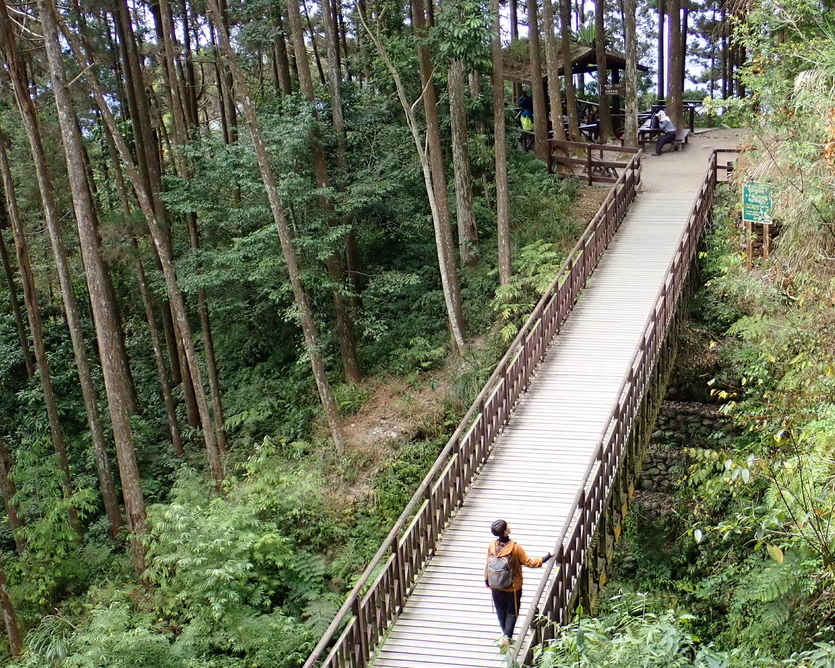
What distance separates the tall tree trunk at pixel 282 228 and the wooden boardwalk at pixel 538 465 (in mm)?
5340

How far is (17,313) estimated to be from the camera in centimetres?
2084

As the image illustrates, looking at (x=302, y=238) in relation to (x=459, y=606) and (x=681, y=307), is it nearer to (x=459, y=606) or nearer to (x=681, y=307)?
(x=681, y=307)

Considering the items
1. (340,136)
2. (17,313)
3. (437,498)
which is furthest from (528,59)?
(437,498)

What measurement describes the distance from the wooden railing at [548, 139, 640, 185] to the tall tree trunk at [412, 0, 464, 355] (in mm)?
5724

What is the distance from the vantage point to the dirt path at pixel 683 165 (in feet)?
66.7

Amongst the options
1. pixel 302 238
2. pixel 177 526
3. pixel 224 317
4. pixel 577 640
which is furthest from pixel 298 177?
pixel 577 640

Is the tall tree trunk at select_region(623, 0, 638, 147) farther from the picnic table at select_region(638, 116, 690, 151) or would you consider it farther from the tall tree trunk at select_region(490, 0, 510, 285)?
the tall tree trunk at select_region(490, 0, 510, 285)

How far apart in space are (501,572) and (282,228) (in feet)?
31.3

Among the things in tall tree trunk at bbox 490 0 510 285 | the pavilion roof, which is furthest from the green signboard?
the pavilion roof

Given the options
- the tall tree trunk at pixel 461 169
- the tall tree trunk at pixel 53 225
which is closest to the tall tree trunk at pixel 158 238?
the tall tree trunk at pixel 53 225

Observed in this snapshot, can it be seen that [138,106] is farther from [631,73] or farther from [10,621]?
[631,73]

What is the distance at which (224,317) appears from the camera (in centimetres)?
2214

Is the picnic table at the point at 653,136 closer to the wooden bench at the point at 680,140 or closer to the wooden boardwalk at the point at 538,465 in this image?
the wooden bench at the point at 680,140

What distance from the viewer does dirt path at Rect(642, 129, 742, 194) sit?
20.3 m
